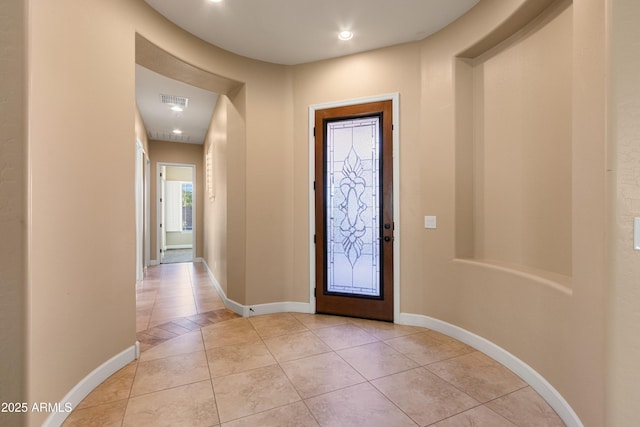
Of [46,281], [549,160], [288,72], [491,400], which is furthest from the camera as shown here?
[288,72]

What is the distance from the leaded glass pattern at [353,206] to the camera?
10.8ft

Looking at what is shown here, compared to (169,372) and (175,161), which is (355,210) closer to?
(169,372)

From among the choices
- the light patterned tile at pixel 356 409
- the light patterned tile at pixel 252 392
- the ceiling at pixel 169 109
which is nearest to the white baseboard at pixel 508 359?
the light patterned tile at pixel 356 409

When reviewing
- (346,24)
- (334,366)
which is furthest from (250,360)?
(346,24)

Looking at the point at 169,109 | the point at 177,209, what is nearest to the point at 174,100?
the point at 169,109

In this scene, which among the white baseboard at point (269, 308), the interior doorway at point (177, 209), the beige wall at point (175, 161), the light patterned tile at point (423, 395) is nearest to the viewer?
the light patterned tile at point (423, 395)

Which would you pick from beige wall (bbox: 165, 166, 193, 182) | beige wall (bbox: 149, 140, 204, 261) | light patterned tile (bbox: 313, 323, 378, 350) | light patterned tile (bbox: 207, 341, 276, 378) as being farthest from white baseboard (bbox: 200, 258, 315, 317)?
beige wall (bbox: 165, 166, 193, 182)

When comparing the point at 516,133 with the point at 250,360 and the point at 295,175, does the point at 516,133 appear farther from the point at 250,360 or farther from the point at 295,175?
the point at 250,360

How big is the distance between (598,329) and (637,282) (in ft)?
1.26

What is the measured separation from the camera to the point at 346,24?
277cm

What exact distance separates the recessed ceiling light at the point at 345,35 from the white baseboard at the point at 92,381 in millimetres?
3325

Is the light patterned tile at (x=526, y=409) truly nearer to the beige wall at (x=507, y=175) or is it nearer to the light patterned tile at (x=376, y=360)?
the beige wall at (x=507, y=175)

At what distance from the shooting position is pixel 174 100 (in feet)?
15.5

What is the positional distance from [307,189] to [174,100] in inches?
112
